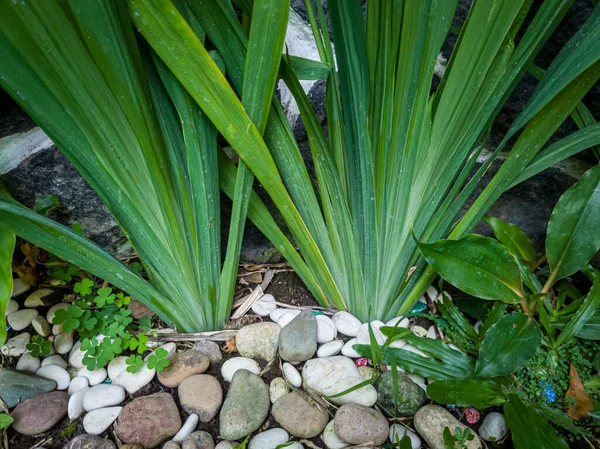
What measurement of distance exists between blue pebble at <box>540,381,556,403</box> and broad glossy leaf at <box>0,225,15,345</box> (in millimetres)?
1014

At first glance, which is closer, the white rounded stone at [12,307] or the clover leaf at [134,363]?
the clover leaf at [134,363]

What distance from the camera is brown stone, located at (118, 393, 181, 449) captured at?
0.83m

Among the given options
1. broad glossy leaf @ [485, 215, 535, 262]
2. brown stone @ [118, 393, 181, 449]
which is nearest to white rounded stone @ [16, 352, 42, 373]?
brown stone @ [118, 393, 181, 449]

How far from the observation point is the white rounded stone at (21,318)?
3.41 feet

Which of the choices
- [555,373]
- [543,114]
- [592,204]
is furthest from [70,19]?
[555,373]

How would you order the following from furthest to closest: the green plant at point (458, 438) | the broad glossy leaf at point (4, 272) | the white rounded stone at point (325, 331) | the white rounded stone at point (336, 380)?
the white rounded stone at point (325, 331) < the white rounded stone at point (336, 380) < the green plant at point (458, 438) < the broad glossy leaf at point (4, 272)

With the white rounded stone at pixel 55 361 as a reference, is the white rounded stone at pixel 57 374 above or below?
above

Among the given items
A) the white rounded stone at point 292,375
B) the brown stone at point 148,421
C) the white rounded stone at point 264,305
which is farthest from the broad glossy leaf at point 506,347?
the brown stone at point 148,421

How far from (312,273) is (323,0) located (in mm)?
690

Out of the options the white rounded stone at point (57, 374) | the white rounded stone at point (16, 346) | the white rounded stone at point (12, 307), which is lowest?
the white rounded stone at point (16, 346)

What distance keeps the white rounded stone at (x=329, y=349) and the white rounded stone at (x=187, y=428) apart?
0.95 feet

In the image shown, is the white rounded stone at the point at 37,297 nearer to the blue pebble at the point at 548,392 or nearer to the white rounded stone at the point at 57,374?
the white rounded stone at the point at 57,374

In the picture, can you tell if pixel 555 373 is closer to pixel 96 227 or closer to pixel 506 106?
pixel 506 106

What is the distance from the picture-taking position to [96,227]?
43.6 inches
